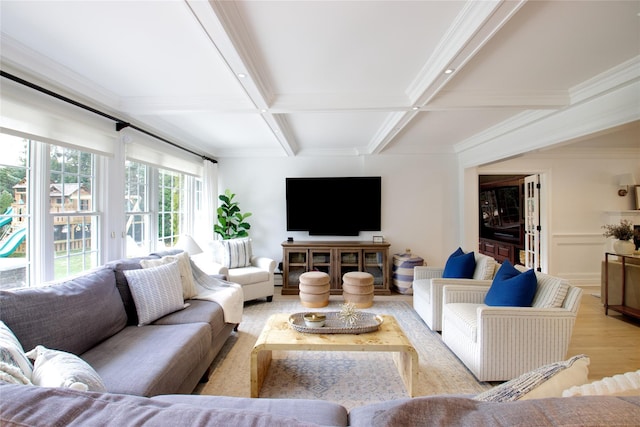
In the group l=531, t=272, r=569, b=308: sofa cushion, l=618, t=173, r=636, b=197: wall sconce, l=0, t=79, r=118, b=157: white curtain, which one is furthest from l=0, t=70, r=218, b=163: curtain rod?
l=618, t=173, r=636, b=197: wall sconce

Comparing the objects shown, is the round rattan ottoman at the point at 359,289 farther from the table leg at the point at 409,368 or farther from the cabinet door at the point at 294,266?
the table leg at the point at 409,368

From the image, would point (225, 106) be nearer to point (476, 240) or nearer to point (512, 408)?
point (512, 408)

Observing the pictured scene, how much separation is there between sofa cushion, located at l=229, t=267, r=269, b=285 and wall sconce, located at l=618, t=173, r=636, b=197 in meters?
6.05

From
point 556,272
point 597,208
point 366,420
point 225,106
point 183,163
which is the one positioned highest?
point 225,106

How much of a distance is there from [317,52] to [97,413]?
207 centimetres

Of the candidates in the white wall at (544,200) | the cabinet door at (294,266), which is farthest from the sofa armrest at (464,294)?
the cabinet door at (294,266)

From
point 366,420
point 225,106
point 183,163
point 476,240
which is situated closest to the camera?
point 366,420

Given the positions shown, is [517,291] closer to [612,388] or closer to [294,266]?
[612,388]

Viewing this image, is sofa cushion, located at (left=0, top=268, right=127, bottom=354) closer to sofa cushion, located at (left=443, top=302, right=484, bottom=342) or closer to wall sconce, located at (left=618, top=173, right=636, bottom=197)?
sofa cushion, located at (left=443, top=302, right=484, bottom=342)

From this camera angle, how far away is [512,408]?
667mm

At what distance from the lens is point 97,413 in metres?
0.66

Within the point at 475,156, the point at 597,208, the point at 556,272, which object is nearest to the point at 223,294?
the point at 475,156

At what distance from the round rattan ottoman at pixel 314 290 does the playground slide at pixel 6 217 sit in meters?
2.84

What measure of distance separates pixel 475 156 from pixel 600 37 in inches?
107
